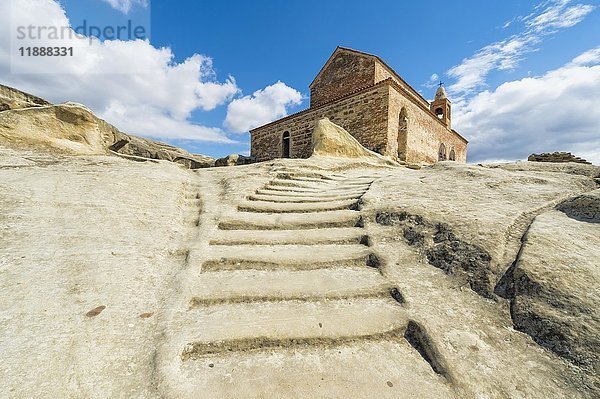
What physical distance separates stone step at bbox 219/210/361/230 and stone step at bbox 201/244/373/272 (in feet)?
1.77

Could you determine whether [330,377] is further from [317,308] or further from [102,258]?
[102,258]

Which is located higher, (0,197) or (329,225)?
(0,197)

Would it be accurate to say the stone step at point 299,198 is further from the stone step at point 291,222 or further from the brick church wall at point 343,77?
the brick church wall at point 343,77

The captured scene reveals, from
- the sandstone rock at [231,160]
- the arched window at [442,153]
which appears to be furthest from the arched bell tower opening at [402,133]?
the sandstone rock at [231,160]

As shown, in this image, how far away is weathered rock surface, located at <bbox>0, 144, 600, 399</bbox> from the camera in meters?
1.50

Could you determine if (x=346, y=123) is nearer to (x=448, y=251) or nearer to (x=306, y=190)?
(x=306, y=190)

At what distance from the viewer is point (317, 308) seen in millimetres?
2113

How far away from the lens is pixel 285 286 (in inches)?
93.0

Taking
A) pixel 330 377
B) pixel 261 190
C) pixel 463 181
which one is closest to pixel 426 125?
pixel 463 181

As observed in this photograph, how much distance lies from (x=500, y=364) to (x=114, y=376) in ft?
7.19

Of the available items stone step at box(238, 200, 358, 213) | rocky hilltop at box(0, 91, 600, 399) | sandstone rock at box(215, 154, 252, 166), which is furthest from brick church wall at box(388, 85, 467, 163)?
stone step at box(238, 200, 358, 213)

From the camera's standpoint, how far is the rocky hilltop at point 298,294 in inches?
59.3

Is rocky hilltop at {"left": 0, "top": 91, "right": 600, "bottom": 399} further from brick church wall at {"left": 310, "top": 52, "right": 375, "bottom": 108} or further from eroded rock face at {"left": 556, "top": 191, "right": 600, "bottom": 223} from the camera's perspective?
brick church wall at {"left": 310, "top": 52, "right": 375, "bottom": 108}

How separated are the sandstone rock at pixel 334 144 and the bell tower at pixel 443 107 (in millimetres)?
19372
